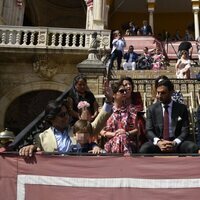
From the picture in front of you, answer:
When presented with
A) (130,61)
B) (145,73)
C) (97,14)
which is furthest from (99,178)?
(97,14)

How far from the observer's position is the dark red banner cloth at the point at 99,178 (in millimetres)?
4383

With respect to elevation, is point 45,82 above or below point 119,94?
above

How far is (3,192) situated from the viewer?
183 inches

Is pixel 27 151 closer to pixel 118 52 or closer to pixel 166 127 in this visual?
pixel 166 127

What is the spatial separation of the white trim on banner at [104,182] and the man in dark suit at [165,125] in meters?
0.89

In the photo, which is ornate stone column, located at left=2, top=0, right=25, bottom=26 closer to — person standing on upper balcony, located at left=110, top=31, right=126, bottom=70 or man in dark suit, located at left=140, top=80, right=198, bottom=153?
person standing on upper balcony, located at left=110, top=31, right=126, bottom=70

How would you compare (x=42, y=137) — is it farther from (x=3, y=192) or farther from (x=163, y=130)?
(x=163, y=130)

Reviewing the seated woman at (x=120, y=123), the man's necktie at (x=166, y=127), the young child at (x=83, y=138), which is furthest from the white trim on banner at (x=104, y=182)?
the seated woman at (x=120, y=123)

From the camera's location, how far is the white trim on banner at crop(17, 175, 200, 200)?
172 inches

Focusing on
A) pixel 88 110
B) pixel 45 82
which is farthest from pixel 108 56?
pixel 88 110

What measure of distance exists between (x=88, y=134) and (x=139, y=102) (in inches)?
62.4

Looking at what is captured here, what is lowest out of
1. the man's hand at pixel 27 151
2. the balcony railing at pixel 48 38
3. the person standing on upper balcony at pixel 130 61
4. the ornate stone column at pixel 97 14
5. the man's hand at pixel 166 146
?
the man's hand at pixel 27 151

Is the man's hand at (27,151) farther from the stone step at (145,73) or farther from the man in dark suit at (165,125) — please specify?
the stone step at (145,73)

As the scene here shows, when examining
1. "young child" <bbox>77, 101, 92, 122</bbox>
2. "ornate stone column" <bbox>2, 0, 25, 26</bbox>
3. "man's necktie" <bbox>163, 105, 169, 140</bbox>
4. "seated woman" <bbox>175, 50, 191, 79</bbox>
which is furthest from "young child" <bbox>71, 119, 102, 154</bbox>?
"ornate stone column" <bbox>2, 0, 25, 26</bbox>
